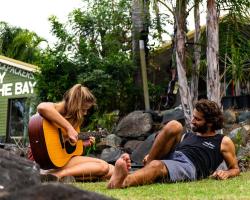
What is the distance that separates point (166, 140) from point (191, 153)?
356 mm

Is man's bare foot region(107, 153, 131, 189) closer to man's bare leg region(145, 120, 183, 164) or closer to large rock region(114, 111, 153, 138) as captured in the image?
man's bare leg region(145, 120, 183, 164)

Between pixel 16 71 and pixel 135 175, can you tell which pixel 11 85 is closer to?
pixel 16 71

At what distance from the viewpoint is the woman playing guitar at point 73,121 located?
18.6ft

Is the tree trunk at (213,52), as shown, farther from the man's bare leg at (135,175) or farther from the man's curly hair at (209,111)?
the man's bare leg at (135,175)

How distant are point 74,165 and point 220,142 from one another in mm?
1644

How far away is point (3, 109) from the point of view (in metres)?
19.0

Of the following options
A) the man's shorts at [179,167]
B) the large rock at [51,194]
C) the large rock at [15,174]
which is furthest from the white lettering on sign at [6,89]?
the large rock at [51,194]

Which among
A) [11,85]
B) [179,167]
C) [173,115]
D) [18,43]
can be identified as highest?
[18,43]

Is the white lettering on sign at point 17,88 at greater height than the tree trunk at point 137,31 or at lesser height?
A: lesser

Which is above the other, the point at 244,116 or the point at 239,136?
the point at 244,116

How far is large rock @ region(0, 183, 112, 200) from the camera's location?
4.31ft

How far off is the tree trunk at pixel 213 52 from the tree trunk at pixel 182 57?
407mm

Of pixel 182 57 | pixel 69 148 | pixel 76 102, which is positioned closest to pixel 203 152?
pixel 76 102

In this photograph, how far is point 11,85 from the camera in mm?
19031
